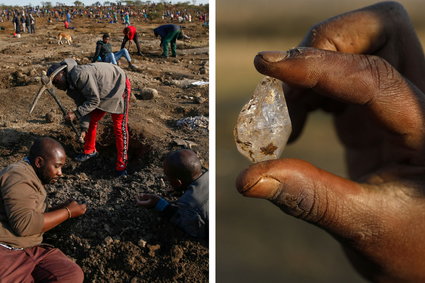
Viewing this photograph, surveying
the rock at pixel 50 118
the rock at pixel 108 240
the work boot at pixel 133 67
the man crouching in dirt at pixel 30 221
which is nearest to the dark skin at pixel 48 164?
the man crouching in dirt at pixel 30 221

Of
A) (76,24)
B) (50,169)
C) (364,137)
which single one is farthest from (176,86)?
(76,24)

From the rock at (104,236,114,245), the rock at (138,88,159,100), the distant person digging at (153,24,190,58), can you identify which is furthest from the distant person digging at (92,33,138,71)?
the rock at (104,236,114,245)

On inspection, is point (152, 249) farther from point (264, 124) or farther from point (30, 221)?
point (264, 124)

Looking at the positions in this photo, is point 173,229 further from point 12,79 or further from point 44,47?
point 44,47

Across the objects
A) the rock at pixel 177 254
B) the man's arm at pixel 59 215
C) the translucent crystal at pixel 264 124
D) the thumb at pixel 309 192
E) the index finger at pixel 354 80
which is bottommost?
the rock at pixel 177 254

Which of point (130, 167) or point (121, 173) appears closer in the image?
point (121, 173)

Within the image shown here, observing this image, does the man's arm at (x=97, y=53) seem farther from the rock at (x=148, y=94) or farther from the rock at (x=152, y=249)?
the rock at (x=152, y=249)

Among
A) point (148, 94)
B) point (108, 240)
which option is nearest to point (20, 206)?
point (108, 240)
